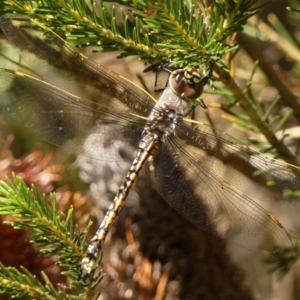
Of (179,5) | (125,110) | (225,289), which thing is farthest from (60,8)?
(225,289)

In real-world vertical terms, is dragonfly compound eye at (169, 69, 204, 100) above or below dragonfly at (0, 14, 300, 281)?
above

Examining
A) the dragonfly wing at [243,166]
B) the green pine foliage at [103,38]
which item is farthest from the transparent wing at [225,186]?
the green pine foliage at [103,38]

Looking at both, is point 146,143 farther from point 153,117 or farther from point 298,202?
point 298,202

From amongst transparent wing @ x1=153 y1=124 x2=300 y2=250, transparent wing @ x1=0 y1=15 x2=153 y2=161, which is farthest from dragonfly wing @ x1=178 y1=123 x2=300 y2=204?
transparent wing @ x1=0 y1=15 x2=153 y2=161

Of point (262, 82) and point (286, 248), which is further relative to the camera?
point (262, 82)

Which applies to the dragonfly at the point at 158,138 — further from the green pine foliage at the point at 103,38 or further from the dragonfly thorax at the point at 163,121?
the green pine foliage at the point at 103,38

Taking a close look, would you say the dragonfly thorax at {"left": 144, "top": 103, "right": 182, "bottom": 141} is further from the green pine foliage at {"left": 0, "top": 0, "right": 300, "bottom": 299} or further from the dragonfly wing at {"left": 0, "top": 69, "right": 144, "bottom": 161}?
the green pine foliage at {"left": 0, "top": 0, "right": 300, "bottom": 299}
